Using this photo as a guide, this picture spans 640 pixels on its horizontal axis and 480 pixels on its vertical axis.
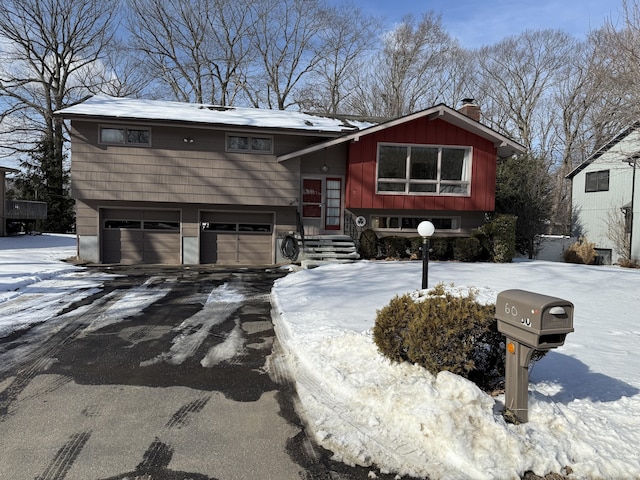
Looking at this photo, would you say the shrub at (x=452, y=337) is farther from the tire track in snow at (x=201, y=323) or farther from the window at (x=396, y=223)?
the window at (x=396, y=223)

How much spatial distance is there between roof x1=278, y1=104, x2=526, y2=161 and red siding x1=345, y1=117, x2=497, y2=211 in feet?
0.75

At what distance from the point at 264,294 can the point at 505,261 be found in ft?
28.6

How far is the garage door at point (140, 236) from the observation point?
13883 mm

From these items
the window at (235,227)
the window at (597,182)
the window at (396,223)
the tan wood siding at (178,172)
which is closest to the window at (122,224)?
the tan wood siding at (178,172)

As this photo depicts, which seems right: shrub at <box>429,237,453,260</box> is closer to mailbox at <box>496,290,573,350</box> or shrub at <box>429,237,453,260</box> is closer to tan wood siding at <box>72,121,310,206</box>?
tan wood siding at <box>72,121,310,206</box>

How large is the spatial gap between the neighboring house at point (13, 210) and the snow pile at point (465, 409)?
2020cm

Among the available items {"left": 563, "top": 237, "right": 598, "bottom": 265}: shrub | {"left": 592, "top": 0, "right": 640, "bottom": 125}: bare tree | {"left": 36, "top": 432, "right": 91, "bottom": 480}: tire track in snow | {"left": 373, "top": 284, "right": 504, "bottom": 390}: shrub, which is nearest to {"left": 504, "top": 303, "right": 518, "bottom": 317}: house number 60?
{"left": 373, "top": 284, "right": 504, "bottom": 390}: shrub

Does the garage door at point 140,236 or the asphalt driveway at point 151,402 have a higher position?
the garage door at point 140,236

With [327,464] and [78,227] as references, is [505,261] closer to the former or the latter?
[327,464]

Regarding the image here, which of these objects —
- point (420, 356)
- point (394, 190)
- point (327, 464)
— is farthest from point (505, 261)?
point (327, 464)

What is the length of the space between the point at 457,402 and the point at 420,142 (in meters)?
12.4

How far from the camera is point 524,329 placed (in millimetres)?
2742

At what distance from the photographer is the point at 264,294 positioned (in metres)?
8.45

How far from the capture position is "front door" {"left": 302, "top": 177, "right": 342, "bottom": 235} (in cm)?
1465
